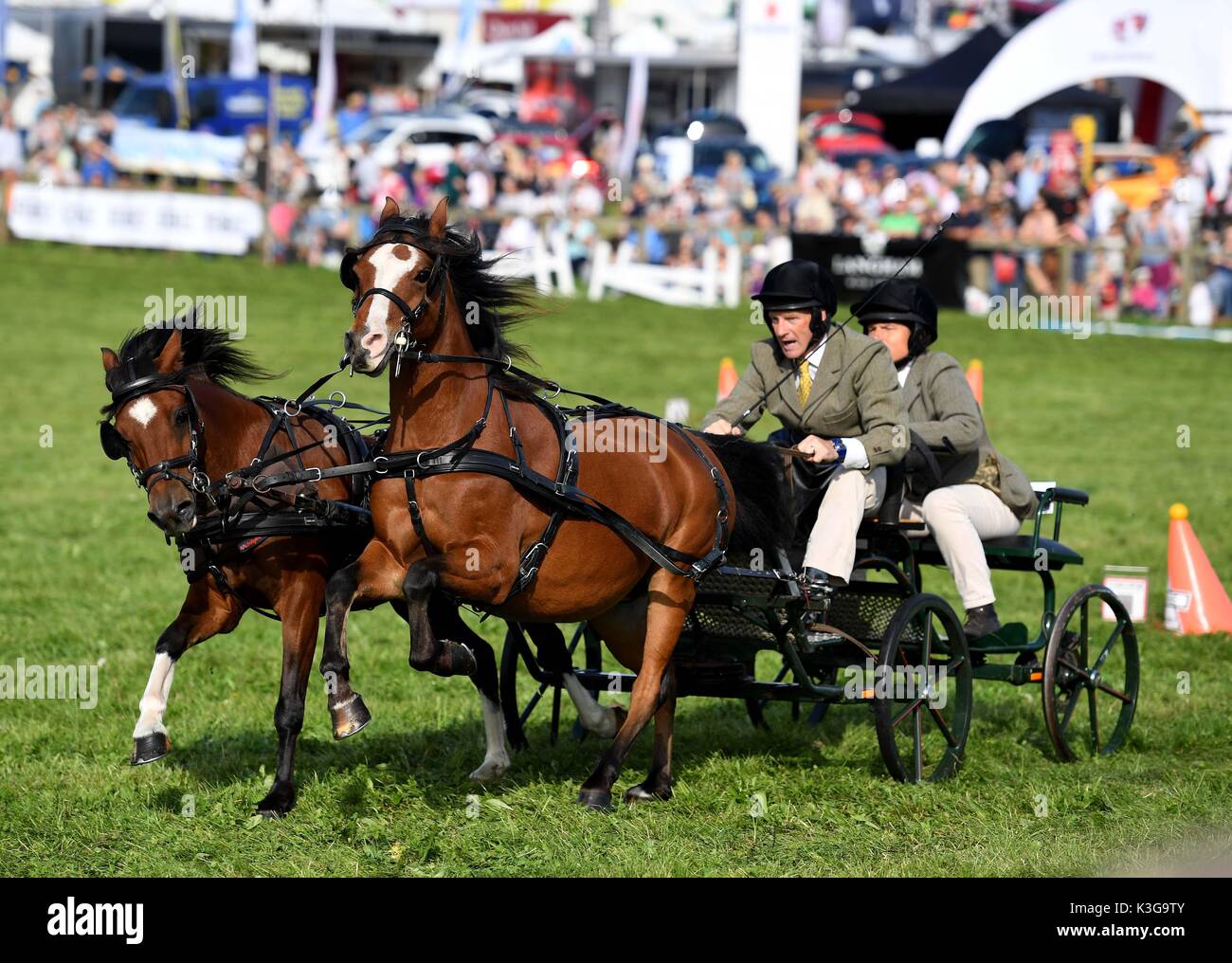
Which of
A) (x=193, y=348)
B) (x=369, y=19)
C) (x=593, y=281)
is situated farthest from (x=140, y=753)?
(x=369, y=19)

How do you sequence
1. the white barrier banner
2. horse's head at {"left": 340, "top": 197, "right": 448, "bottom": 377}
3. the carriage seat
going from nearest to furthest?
1. horse's head at {"left": 340, "top": 197, "right": 448, "bottom": 377}
2. the carriage seat
3. the white barrier banner

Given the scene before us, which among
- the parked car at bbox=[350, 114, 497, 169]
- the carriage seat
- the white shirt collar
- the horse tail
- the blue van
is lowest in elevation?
the carriage seat

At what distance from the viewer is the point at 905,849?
19.5 feet

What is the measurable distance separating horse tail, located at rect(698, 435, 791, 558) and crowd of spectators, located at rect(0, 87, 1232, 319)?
1587cm

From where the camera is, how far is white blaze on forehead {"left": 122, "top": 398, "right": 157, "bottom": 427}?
5684mm

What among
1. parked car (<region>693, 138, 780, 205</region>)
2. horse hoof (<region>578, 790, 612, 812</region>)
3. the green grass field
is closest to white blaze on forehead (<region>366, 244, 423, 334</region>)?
the green grass field

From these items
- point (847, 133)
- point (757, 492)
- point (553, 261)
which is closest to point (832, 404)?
point (757, 492)

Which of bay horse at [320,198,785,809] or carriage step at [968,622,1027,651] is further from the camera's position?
carriage step at [968,622,1027,651]

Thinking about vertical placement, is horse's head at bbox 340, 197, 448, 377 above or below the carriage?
above

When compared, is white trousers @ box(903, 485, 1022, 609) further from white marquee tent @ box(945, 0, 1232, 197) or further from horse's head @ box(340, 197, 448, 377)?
white marquee tent @ box(945, 0, 1232, 197)

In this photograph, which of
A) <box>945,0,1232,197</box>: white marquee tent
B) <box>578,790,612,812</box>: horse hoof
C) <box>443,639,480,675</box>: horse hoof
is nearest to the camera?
<box>443,639,480,675</box>: horse hoof

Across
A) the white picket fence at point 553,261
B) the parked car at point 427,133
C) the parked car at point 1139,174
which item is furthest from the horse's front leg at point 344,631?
the parked car at point 427,133

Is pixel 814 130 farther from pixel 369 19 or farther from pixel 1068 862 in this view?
pixel 1068 862
